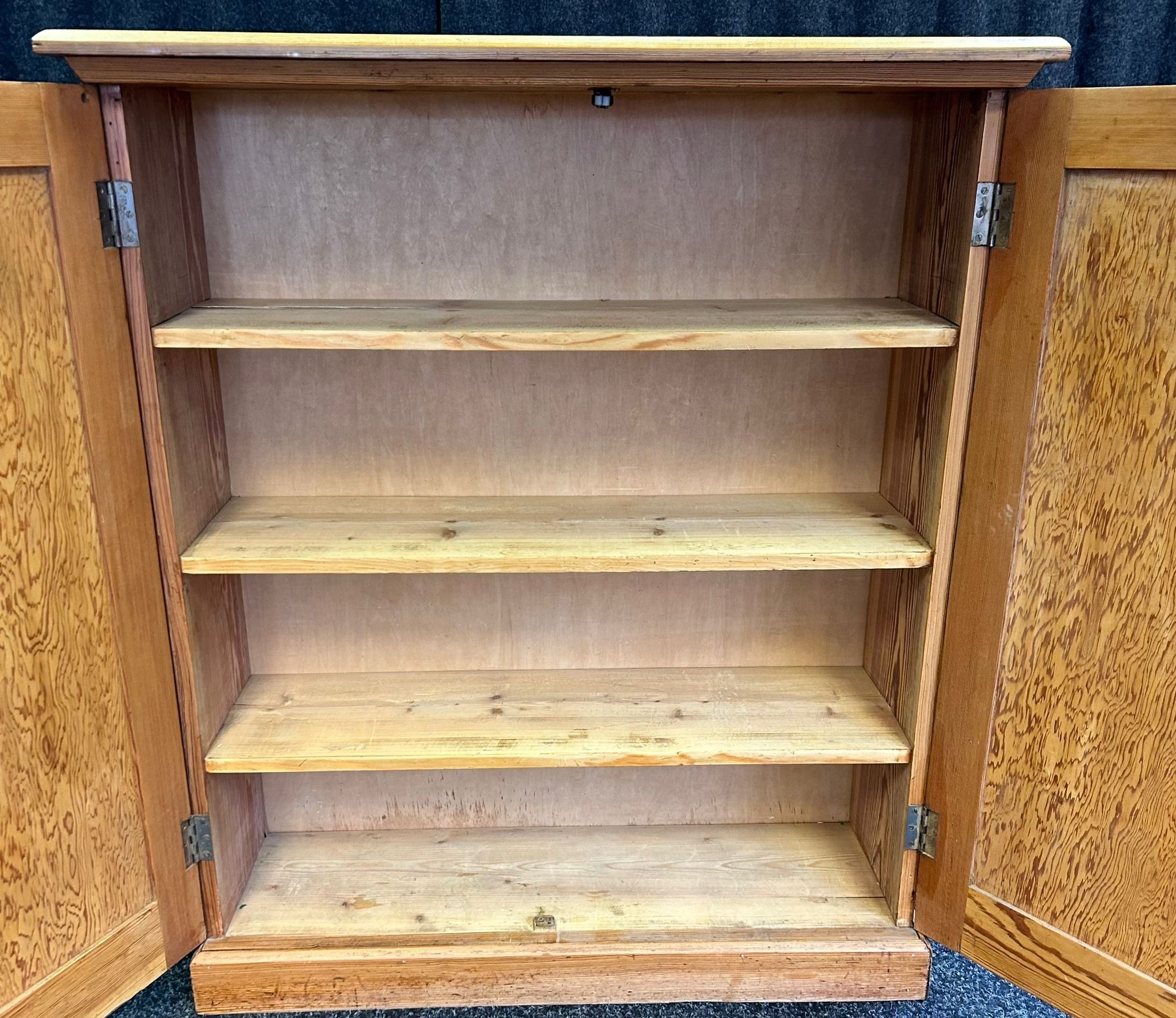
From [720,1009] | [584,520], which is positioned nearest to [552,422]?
[584,520]

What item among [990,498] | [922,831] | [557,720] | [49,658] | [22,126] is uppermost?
[22,126]

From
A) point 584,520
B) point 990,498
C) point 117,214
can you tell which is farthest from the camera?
point 584,520

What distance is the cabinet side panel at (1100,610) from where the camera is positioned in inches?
47.3

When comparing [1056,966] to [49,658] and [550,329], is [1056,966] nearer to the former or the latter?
[550,329]

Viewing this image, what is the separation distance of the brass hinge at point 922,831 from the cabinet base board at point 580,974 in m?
0.18

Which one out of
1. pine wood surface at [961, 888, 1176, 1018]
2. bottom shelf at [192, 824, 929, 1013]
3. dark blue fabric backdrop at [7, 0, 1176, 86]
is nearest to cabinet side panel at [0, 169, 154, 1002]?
bottom shelf at [192, 824, 929, 1013]

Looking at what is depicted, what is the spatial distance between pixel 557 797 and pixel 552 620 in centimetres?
41

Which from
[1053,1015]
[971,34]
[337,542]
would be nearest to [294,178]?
[337,542]

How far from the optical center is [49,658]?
128cm

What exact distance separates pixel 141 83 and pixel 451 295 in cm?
57

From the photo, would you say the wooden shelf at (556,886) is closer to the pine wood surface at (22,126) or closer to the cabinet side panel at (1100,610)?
the cabinet side panel at (1100,610)

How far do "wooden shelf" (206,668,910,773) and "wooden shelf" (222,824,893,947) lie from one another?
1.03 feet

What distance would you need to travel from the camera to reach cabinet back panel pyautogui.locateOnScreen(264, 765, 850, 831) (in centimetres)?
190

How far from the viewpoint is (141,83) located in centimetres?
124
